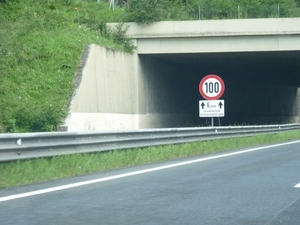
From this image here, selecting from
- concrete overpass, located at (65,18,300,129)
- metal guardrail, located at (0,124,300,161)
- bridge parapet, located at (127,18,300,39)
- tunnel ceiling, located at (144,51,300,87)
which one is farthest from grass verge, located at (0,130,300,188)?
tunnel ceiling, located at (144,51,300,87)

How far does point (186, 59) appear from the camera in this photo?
36438 mm

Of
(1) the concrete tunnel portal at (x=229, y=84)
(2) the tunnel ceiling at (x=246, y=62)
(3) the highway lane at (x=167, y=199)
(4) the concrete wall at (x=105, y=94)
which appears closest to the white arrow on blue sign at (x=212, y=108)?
(4) the concrete wall at (x=105, y=94)

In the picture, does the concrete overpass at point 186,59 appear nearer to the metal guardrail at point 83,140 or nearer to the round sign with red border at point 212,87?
the round sign with red border at point 212,87

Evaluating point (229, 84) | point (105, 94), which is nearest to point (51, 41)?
point (105, 94)

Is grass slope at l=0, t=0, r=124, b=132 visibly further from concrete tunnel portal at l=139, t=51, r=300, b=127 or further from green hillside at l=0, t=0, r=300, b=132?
concrete tunnel portal at l=139, t=51, r=300, b=127

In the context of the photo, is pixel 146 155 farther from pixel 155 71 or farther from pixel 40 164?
pixel 155 71

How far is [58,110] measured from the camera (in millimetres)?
24672

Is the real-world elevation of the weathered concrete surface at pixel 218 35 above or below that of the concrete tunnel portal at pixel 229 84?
above

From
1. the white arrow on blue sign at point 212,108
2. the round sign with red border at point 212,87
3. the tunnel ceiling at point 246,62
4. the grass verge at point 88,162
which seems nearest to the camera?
the grass verge at point 88,162

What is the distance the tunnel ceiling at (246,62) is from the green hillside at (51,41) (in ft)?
6.67

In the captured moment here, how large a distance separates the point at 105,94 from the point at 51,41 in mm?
3206

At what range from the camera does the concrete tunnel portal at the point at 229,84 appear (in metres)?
34.6

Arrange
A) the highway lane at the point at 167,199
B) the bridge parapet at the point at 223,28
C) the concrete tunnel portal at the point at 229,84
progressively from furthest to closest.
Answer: the concrete tunnel portal at the point at 229,84 < the bridge parapet at the point at 223,28 < the highway lane at the point at 167,199

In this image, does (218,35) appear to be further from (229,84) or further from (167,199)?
(167,199)
